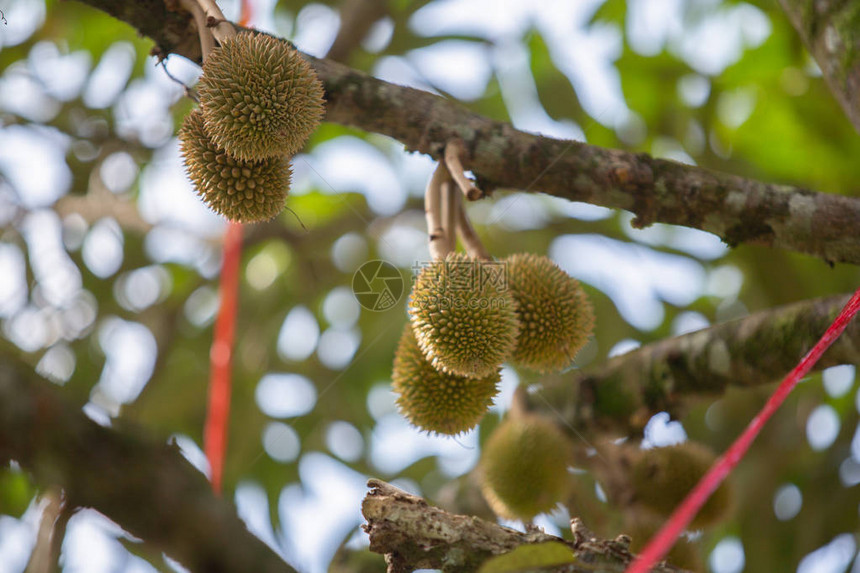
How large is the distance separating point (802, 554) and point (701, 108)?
67.1 inches

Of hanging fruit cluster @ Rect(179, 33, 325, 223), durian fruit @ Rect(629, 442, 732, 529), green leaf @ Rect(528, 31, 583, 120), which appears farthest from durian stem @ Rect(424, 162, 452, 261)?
green leaf @ Rect(528, 31, 583, 120)

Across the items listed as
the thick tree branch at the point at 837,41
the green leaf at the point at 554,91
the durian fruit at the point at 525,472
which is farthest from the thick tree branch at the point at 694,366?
the green leaf at the point at 554,91

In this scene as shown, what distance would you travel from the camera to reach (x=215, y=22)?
128 cm

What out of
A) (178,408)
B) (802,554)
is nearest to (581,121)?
(802,554)

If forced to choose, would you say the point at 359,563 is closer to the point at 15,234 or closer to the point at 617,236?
the point at 617,236

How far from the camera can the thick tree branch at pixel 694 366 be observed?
1.69 m

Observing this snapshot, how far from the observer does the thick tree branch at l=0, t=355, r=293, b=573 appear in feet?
3.29

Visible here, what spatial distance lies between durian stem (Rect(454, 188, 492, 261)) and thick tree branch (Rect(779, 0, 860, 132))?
Result: 3.06ft

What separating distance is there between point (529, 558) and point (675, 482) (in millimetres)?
1098

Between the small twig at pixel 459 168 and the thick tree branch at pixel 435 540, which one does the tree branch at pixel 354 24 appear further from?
the thick tree branch at pixel 435 540

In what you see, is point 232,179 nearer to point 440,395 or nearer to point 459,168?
point 459,168

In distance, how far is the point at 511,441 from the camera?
1956 mm

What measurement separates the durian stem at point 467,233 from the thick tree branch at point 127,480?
0.73m

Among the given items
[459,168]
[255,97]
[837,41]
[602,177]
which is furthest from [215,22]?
[837,41]
